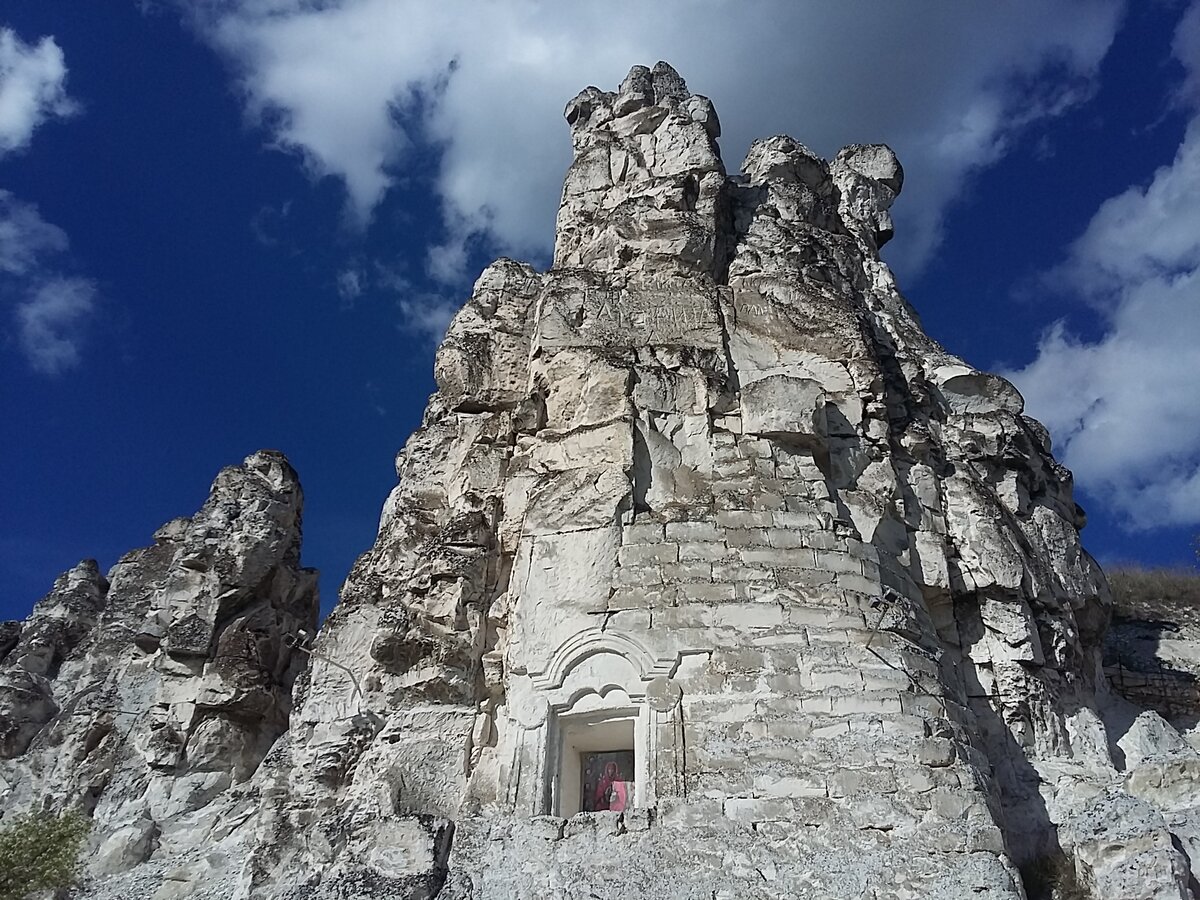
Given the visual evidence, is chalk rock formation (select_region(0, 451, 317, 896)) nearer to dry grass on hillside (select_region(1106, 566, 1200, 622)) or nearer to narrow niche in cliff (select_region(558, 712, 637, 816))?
narrow niche in cliff (select_region(558, 712, 637, 816))

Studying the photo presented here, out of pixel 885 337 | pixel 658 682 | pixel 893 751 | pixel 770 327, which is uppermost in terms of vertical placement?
pixel 885 337

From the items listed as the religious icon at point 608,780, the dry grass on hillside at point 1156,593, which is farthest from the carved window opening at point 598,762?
the dry grass on hillside at point 1156,593

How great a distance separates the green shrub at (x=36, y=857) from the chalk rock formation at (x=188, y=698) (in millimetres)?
1976

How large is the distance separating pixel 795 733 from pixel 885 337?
858 cm

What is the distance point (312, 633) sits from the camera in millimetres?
19562

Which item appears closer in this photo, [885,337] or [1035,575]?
[1035,575]

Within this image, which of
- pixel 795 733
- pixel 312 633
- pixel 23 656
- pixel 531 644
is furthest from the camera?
pixel 23 656

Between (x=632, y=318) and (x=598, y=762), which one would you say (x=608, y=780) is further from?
(x=632, y=318)

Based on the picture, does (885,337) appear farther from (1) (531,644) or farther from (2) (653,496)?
(1) (531,644)

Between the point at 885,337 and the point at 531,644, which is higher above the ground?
the point at 885,337

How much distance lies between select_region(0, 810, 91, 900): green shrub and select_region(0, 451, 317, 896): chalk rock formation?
1976mm

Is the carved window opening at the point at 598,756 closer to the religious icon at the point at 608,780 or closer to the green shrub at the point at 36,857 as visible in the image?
the religious icon at the point at 608,780

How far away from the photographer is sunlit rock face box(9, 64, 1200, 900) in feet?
28.7

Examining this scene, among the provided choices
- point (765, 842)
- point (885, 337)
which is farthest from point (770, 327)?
point (765, 842)
